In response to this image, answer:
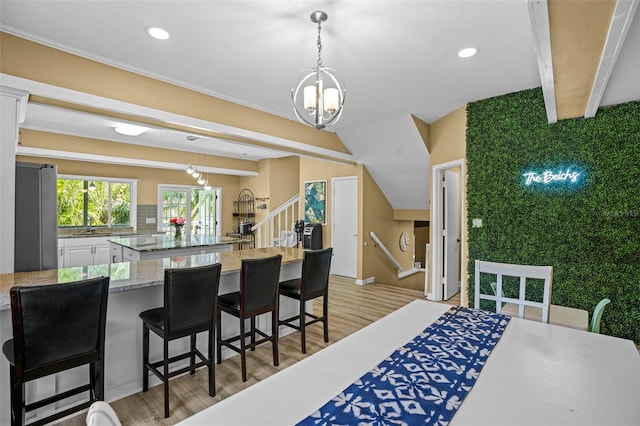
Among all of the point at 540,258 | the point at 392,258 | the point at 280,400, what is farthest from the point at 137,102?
the point at 392,258

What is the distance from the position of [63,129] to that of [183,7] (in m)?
4.82

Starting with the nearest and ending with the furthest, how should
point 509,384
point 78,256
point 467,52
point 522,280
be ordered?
point 509,384 < point 522,280 < point 467,52 < point 78,256

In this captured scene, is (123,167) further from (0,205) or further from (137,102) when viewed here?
(0,205)

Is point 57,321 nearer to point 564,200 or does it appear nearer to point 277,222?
point 564,200

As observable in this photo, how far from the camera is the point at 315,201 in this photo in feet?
22.6

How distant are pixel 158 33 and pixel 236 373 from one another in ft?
9.39

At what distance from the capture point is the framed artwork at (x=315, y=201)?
6.73 meters

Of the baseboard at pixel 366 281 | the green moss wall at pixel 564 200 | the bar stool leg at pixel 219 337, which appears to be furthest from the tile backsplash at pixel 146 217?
Answer: the green moss wall at pixel 564 200

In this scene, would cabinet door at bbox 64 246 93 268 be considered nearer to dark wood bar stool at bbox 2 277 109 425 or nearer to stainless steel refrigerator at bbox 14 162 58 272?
stainless steel refrigerator at bbox 14 162 58 272

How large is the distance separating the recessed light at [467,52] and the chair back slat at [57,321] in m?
3.18

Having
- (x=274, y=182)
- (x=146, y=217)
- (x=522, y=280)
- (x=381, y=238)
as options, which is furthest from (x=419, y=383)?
(x=146, y=217)

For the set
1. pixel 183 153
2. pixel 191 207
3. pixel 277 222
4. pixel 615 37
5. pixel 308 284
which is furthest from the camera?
pixel 191 207

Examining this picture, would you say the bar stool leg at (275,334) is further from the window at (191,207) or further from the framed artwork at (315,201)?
the window at (191,207)

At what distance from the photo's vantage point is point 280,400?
0.97m
